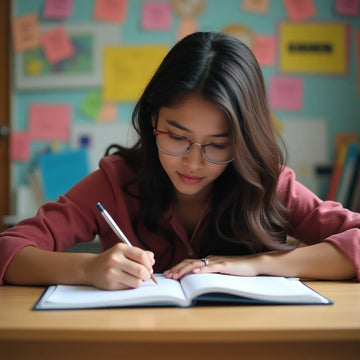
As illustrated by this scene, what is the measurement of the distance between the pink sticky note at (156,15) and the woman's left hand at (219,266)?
5.60 ft

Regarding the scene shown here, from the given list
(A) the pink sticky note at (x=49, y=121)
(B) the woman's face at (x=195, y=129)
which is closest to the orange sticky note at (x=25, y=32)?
(A) the pink sticky note at (x=49, y=121)

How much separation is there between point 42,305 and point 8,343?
0.09 metres

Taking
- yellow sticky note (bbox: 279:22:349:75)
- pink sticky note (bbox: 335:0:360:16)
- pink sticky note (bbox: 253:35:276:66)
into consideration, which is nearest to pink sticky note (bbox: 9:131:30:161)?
pink sticky note (bbox: 253:35:276:66)

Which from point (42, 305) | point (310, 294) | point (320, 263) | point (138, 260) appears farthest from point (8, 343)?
point (320, 263)

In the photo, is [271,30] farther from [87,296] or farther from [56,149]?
[87,296]

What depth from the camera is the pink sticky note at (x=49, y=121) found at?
2406mm

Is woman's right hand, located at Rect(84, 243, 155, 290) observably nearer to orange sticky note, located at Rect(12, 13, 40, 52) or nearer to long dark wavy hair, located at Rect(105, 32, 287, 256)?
long dark wavy hair, located at Rect(105, 32, 287, 256)

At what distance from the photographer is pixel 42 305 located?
722 millimetres

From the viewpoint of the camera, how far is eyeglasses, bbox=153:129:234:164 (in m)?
0.98

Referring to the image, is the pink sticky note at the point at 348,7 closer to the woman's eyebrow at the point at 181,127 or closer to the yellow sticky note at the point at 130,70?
the yellow sticky note at the point at 130,70

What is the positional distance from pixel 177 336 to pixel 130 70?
1938 millimetres

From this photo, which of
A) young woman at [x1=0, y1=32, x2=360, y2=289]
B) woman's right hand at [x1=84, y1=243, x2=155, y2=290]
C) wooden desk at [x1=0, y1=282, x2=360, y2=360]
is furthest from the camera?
young woman at [x1=0, y1=32, x2=360, y2=289]

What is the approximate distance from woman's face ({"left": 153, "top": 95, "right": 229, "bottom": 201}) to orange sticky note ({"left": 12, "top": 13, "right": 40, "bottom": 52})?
1641 mm

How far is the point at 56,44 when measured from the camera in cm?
241
